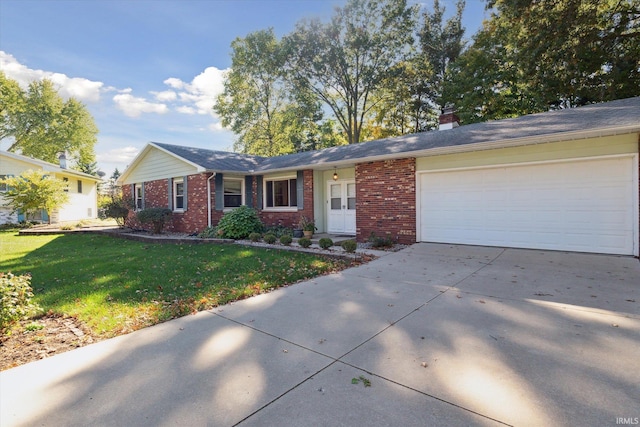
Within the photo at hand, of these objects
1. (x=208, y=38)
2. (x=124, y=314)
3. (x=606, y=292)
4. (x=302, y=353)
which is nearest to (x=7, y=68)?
(x=208, y=38)

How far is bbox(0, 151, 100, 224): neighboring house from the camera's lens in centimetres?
1875

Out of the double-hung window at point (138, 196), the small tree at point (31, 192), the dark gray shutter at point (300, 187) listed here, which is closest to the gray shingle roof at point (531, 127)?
the dark gray shutter at point (300, 187)

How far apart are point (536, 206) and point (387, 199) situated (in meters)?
3.91

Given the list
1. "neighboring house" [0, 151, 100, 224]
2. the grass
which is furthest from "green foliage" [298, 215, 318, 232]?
"neighboring house" [0, 151, 100, 224]

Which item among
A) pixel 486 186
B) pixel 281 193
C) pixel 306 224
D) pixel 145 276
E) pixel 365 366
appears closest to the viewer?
pixel 365 366

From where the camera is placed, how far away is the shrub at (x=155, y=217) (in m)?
13.2

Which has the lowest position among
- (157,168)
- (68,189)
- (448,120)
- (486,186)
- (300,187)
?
(486,186)

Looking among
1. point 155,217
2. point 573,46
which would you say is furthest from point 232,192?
point 573,46

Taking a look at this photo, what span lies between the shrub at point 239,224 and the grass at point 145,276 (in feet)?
4.38

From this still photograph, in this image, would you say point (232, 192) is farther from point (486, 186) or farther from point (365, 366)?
point (365, 366)

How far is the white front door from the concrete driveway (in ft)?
23.6

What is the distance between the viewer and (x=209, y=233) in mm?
12156

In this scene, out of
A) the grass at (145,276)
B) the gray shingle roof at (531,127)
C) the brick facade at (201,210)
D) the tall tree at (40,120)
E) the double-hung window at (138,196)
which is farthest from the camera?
the tall tree at (40,120)

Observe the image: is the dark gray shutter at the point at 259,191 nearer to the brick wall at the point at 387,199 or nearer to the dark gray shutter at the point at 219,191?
the dark gray shutter at the point at 219,191
